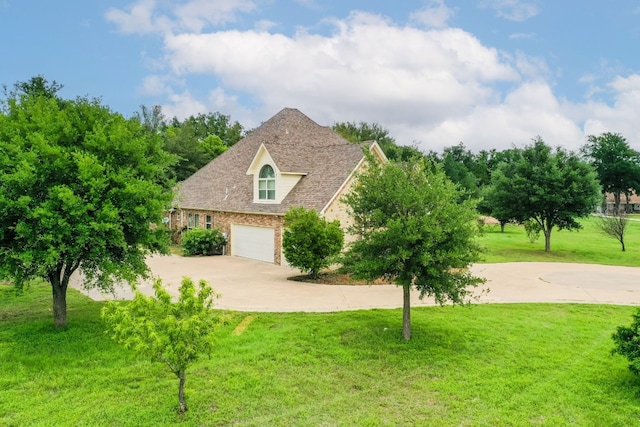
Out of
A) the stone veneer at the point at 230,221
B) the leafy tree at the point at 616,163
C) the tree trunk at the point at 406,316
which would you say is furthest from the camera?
the leafy tree at the point at 616,163

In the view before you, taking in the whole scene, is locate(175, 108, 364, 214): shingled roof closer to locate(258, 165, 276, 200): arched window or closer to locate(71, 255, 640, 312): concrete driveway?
locate(258, 165, 276, 200): arched window

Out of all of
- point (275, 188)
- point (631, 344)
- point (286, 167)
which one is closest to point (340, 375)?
point (631, 344)

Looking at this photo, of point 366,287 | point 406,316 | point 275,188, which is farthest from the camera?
point 275,188

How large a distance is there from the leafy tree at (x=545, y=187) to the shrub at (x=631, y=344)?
17224 mm

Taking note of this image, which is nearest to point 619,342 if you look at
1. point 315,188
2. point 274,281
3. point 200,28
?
point 274,281

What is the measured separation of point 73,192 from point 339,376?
20.6 feet

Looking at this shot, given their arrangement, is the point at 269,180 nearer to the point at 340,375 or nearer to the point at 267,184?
the point at 267,184

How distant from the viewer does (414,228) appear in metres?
8.17

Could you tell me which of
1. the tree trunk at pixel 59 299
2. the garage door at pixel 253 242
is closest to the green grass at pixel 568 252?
the garage door at pixel 253 242

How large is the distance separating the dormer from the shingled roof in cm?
22

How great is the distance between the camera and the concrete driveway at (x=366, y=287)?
12.5m

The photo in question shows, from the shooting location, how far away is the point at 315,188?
65.7 ft

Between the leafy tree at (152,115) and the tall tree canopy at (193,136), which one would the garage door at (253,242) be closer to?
the tall tree canopy at (193,136)

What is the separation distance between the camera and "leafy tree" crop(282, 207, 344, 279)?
52.1ft
